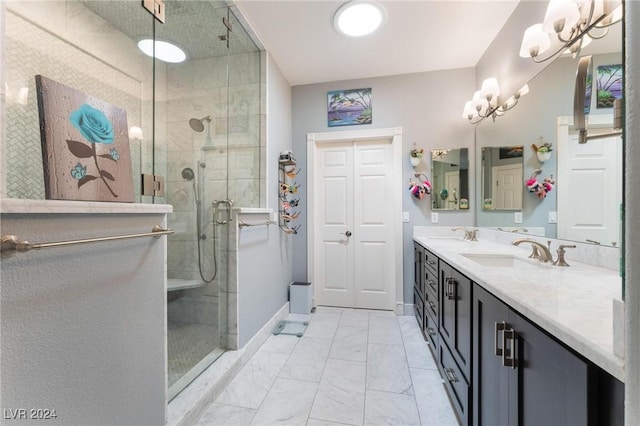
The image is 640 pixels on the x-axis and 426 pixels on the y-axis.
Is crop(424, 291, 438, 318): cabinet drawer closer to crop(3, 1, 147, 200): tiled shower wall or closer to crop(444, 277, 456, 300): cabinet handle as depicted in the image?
crop(444, 277, 456, 300): cabinet handle

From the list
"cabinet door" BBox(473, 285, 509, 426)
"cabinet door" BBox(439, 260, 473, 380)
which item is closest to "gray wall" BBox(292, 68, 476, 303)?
"cabinet door" BBox(439, 260, 473, 380)

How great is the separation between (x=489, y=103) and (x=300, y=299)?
9.27ft

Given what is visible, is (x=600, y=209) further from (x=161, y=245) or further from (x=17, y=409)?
(x=17, y=409)

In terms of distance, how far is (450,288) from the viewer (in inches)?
58.0

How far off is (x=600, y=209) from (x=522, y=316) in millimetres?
949

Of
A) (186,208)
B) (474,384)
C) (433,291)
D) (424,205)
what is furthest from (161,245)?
(424,205)

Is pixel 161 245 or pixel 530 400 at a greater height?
pixel 161 245

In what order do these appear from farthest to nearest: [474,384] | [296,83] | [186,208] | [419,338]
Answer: [296,83] < [419,338] < [186,208] < [474,384]

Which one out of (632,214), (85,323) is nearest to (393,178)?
(632,214)

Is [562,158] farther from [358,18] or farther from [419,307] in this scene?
[358,18]

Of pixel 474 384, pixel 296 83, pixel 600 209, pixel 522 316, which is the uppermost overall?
pixel 296 83

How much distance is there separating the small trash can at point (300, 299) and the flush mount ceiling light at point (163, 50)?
2.45 metres

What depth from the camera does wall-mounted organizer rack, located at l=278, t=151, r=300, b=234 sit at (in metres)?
2.75

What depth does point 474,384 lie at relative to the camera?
1127 millimetres
